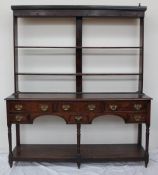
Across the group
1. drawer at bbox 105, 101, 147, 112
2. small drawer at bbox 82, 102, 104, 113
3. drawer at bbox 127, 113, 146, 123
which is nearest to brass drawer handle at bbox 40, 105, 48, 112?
small drawer at bbox 82, 102, 104, 113

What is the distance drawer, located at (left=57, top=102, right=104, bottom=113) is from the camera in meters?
2.67

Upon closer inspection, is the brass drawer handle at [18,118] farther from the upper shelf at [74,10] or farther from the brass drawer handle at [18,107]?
the upper shelf at [74,10]

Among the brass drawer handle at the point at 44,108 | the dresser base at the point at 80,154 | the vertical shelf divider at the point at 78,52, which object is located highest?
the vertical shelf divider at the point at 78,52

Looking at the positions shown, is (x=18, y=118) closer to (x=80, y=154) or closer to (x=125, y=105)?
(x=80, y=154)

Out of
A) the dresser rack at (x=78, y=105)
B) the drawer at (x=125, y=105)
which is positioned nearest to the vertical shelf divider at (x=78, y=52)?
the dresser rack at (x=78, y=105)

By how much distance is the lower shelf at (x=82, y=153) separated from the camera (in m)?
2.77

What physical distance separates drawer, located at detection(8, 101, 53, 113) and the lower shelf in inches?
21.0

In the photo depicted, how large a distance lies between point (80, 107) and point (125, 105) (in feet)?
1.56

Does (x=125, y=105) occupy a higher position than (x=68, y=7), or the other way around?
(x=68, y=7)

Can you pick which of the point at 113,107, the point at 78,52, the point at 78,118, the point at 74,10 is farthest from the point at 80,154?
the point at 74,10

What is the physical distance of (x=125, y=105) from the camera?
268cm

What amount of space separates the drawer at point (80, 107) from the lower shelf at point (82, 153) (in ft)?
1.76

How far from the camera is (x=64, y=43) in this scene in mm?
3012

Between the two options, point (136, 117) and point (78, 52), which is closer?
point (136, 117)
